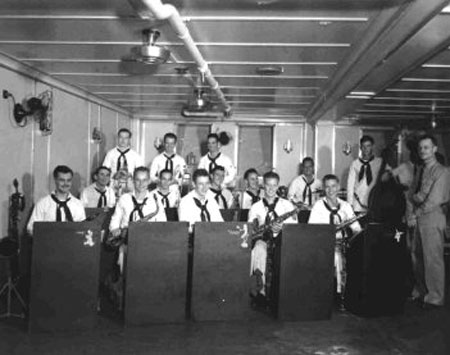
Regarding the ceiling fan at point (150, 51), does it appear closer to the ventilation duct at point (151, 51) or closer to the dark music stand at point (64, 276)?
the ventilation duct at point (151, 51)

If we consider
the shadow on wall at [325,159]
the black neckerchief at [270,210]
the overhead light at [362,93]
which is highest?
the overhead light at [362,93]

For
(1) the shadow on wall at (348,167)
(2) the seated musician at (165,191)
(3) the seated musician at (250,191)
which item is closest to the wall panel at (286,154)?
(1) the shadow on wall at (348,167)

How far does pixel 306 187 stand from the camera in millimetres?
9672

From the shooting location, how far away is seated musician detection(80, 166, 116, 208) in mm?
7844

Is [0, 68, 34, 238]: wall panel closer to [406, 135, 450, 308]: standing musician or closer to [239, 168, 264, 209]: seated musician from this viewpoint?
[239, 168, 264, 209]: seated musician

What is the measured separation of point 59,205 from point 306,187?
5350 millimetres

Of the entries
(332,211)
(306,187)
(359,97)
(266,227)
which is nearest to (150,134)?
(306,187)

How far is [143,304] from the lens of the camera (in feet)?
16.4

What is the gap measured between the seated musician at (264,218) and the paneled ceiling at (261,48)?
1573 mm

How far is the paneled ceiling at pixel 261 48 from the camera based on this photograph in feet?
13.5

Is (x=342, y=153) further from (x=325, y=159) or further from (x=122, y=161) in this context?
(x=122, y=161)

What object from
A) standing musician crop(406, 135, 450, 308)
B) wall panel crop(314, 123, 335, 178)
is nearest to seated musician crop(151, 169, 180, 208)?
standing musician crop(406, 135, 450, 308)

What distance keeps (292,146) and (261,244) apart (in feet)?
17.4

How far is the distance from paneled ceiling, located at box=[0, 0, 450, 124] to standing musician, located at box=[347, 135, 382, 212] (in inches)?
43.3
